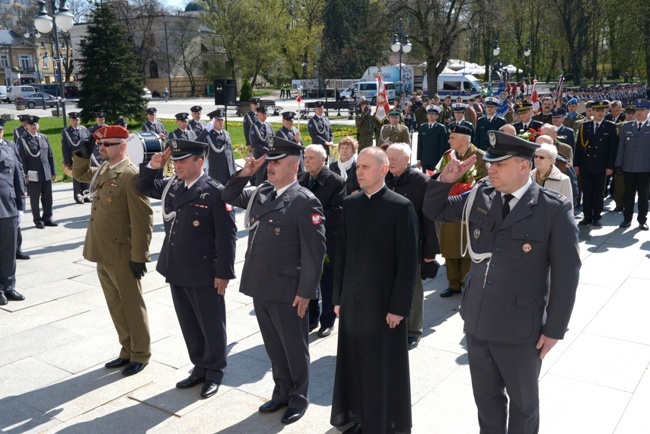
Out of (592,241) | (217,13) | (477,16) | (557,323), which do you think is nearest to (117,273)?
(557,323)

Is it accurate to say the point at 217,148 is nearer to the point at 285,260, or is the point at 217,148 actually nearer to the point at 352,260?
the point at 285,260

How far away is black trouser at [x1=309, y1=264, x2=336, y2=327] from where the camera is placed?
6286 millimetres

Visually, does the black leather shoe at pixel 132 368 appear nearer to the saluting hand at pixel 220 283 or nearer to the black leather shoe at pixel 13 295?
the saluting hand at pixel 220 283

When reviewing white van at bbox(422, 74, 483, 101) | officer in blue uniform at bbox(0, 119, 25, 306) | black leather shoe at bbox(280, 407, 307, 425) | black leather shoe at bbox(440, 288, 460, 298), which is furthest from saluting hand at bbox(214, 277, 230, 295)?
white van at bbox(422, 74, 483, 101)

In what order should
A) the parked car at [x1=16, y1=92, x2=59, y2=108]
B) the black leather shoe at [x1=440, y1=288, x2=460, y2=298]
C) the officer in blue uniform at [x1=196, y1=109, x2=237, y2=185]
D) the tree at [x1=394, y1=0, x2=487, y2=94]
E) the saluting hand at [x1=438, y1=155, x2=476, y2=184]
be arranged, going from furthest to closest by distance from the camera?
the parked car at [x1=16, y1=92, x2=59, y2=108] < the tree at [x1=394, y1=0, x2=487, y2=94] < the officer in blue uniform at [x1=196, y1=109, x2=237, y2=185] < the black leather shoe at [x1=440, y1=288, x2=460, y2=298] < the saluting hand at [x1=438, y1=155, x2=476, y2=184]

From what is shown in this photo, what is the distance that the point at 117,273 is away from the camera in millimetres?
5453

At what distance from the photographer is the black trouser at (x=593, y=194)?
10.9m

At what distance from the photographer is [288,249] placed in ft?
14.9

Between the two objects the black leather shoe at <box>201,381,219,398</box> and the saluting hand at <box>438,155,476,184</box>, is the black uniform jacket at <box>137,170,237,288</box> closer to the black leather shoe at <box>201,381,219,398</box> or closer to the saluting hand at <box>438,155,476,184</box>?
the black leather shoe at <box>201,381,219,398</box>

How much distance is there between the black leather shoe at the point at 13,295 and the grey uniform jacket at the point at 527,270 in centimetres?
598

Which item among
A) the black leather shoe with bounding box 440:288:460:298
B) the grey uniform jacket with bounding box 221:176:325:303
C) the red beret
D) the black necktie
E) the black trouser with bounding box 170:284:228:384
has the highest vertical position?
the red beret

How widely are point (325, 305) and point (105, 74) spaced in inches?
1187

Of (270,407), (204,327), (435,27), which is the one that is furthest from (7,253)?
(435,27)

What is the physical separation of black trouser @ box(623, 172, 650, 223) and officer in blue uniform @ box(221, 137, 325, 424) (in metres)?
7.93
